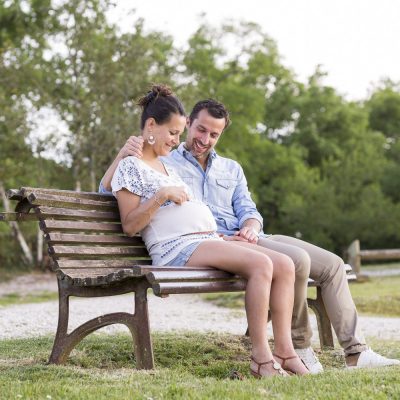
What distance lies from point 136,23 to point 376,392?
1798 centimetres

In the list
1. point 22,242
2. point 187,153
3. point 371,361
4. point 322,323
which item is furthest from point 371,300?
point 22,242

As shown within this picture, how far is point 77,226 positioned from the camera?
517 centimetres

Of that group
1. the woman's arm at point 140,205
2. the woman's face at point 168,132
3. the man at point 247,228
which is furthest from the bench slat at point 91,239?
the woman's face at point 168,132

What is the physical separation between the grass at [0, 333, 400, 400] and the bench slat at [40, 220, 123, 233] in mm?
796

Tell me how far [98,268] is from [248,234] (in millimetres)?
982

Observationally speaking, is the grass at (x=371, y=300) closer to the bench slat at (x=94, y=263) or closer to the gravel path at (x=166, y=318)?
the gravel path at (x=166, y=318)

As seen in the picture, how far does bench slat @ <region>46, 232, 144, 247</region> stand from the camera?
4996 mm

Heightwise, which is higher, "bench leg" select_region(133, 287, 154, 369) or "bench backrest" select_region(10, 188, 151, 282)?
"bench backrest" select_region(10, 188, 151, 282)

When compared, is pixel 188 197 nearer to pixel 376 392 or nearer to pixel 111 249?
pixel 111 249

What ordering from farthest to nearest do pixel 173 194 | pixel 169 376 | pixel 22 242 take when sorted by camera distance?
pixel 22 242 < pixel 173 194 < pixel 169 376

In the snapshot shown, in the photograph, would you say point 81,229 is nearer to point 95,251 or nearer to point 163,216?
point 95,251

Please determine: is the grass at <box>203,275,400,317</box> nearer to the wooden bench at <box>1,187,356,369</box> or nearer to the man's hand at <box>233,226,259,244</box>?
the man's hand at <box>233,226,259,244</box>

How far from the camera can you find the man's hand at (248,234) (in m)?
5.31

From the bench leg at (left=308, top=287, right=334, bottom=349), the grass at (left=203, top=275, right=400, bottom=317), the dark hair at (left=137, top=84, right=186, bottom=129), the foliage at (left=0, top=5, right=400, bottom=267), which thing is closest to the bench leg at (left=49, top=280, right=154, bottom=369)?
the dark hair at (left=137, top=84, right=186, bottom=129)
